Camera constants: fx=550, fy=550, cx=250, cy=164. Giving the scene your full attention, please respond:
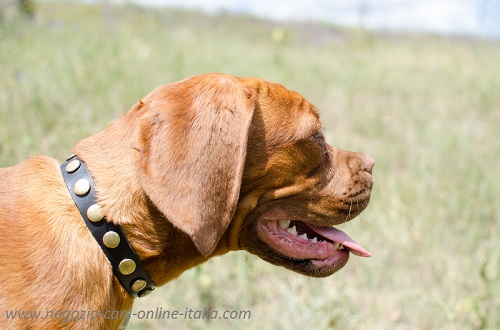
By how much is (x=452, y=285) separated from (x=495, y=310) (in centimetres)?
55

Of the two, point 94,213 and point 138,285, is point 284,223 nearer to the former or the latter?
point 138,285

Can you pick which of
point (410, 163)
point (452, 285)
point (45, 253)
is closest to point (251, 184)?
point (45, 253)

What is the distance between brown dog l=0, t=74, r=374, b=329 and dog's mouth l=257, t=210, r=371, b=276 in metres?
0.02

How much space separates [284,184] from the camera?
2.60 meters

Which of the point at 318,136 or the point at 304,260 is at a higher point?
the point at 318,136

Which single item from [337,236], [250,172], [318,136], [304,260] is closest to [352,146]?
[337,236]

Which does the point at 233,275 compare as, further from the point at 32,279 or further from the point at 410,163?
the point at 410,163

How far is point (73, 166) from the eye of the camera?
221 cm

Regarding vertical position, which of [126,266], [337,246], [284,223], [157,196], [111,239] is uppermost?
[157,196]

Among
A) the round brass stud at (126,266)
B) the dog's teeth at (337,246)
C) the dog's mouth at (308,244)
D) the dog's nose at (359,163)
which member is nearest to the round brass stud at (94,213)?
the round brass stud at (126,266)

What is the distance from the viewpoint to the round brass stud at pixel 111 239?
209 centimetres

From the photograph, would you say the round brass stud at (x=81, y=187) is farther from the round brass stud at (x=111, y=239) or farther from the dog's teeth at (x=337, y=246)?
the dog's teeth at (x=337, y=246)

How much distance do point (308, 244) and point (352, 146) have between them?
4055 millimetres

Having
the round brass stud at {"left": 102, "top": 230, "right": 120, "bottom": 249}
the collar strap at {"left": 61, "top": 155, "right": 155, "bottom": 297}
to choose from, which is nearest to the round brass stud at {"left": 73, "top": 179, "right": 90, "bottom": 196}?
the collar strap at {"left": 61, "top": 155, "right": 155, "bottom": 297}
